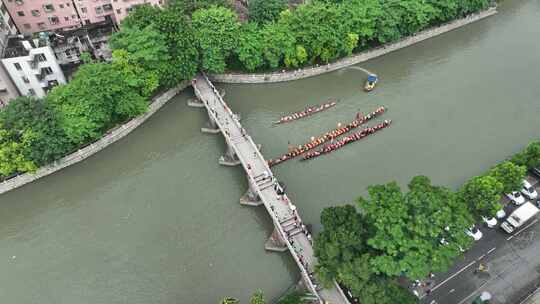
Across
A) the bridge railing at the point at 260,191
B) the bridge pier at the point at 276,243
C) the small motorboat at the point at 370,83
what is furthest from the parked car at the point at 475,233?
the small motorboat at the point at 370,83

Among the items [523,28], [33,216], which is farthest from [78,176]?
[523,28]

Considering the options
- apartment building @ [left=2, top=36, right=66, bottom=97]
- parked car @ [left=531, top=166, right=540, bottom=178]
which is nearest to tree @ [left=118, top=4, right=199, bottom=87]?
apartment building @ [left=2, top=36, right=66, bottom=97]

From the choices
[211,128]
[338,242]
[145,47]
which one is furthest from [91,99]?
[338,242]

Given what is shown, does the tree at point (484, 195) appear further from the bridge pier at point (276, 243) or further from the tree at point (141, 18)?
the tree at point (141, 18)

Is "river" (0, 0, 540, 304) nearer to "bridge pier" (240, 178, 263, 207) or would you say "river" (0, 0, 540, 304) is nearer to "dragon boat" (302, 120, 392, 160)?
"bridge pier" (240, 178, 263, 207)

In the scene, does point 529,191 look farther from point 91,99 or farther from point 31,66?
point 31,66

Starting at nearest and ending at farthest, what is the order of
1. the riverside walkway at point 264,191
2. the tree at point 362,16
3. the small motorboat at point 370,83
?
the riverside walkway at point 264,191 < the small motorboat at point 370,83 < the tree at point 362,16
